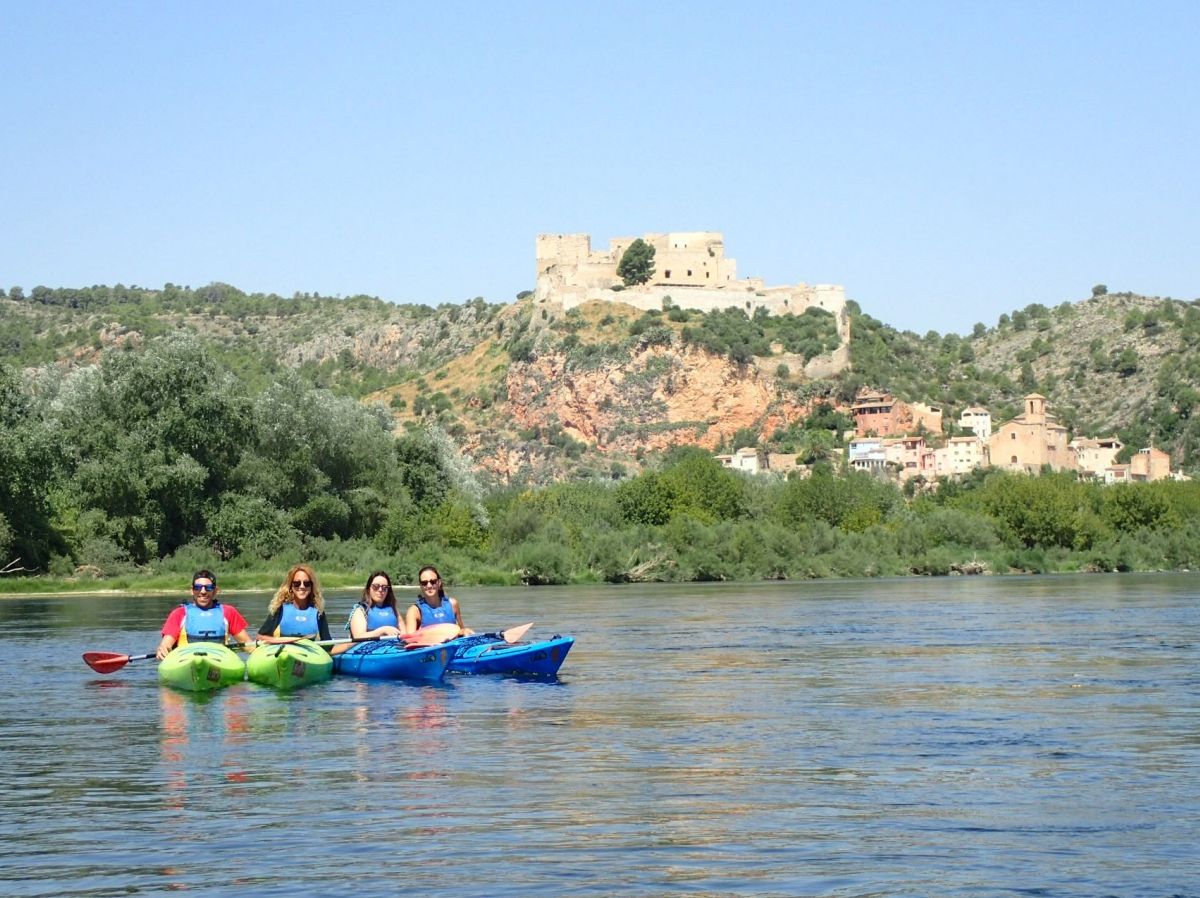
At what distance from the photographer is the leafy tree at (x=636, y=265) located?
171 m

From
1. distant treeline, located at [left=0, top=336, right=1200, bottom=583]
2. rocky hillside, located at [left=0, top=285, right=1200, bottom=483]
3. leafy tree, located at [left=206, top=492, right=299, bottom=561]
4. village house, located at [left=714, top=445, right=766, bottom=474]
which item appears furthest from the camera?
rocky hillside, located at [left=0, top=285, right=1200, bottom=483]

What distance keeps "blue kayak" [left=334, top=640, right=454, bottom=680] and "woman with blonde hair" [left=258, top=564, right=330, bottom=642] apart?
A: 0.56 meters

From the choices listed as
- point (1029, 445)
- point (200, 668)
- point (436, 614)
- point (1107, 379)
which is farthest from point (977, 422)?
point (200, 668)

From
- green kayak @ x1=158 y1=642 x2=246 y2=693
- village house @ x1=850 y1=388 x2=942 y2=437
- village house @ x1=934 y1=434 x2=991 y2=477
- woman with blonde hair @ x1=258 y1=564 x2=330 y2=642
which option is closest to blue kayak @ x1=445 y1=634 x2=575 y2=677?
woman with blonde hair @ x1=258 y1=564 x2=330 y2=642

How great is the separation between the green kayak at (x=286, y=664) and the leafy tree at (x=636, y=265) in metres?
147

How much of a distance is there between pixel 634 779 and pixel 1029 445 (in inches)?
5441

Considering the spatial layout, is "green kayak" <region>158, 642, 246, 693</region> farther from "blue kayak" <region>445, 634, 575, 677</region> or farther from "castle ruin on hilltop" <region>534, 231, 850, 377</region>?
"castle ruin on hilltop" <region>534, 231, 850, 377</region>

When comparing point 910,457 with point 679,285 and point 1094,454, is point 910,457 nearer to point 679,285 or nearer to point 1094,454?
point 1094,454

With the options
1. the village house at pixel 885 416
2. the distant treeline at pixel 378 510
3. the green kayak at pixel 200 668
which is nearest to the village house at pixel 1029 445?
the village house at pixel 885 416

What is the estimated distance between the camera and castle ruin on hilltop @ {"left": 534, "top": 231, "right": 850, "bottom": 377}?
538 feet

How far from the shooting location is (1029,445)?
488 ft

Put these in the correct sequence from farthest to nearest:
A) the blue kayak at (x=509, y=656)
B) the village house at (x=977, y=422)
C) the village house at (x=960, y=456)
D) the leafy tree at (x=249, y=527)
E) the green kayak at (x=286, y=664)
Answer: the village house at (x=977, y=422), the village house at (x=960, y=456), the leafy tree at (x=249, y=527), the blue kayak at (x=509, y=656), the green kayak at (x=286, y=664)

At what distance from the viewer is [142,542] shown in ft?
194

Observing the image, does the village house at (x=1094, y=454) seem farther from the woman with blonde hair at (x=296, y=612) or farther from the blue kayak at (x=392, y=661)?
the woman with blonde hair at (x=296, y=612)
